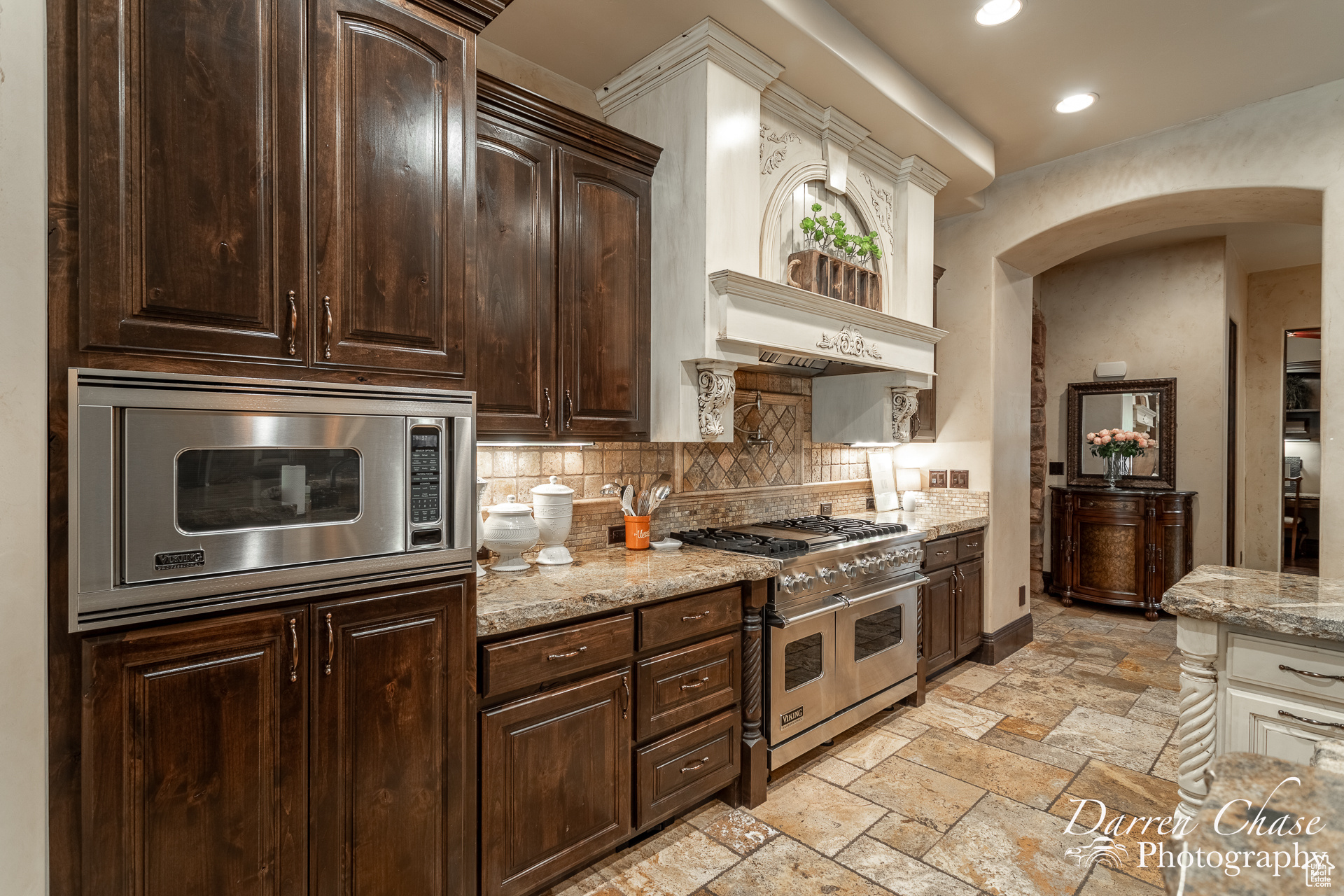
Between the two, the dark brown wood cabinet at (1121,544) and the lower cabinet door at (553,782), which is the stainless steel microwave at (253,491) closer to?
the lower cabinet door at (553,782)

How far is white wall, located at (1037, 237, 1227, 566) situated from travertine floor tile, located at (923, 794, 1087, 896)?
4.30 meters

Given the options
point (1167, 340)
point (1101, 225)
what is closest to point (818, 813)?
point (1101, 225)

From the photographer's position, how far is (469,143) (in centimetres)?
173

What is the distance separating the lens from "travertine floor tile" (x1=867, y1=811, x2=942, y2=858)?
7.38 feet

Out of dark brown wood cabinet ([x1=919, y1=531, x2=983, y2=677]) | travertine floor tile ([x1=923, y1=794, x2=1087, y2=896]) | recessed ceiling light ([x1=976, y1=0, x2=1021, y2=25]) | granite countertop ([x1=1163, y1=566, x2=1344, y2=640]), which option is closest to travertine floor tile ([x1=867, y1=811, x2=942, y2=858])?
travertine floor tile ([x1=923, y1=794, x2=1087, y2=896])

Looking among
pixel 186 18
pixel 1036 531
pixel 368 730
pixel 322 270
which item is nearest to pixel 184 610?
pixel 368 730

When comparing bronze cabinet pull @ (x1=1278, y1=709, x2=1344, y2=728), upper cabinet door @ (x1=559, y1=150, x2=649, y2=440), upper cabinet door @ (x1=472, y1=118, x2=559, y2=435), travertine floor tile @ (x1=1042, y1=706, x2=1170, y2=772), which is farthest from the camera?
travertine floor tile @ (x1=1042, y1=706, x2=1170, y2=772)

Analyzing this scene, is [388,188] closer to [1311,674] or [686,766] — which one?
[686,766]

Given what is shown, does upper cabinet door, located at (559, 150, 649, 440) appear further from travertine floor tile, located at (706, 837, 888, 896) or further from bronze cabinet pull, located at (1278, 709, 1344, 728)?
bronze cabinet pull, located at (1278, 709, 1344, 728)

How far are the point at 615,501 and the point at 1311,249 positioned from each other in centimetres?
708

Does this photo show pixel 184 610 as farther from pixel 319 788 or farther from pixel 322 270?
pixel 322 270

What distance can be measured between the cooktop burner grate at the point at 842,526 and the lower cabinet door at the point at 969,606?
0.74 metres

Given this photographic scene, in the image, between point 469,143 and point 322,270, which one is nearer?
point 322,270

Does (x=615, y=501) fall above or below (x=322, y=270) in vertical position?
below
